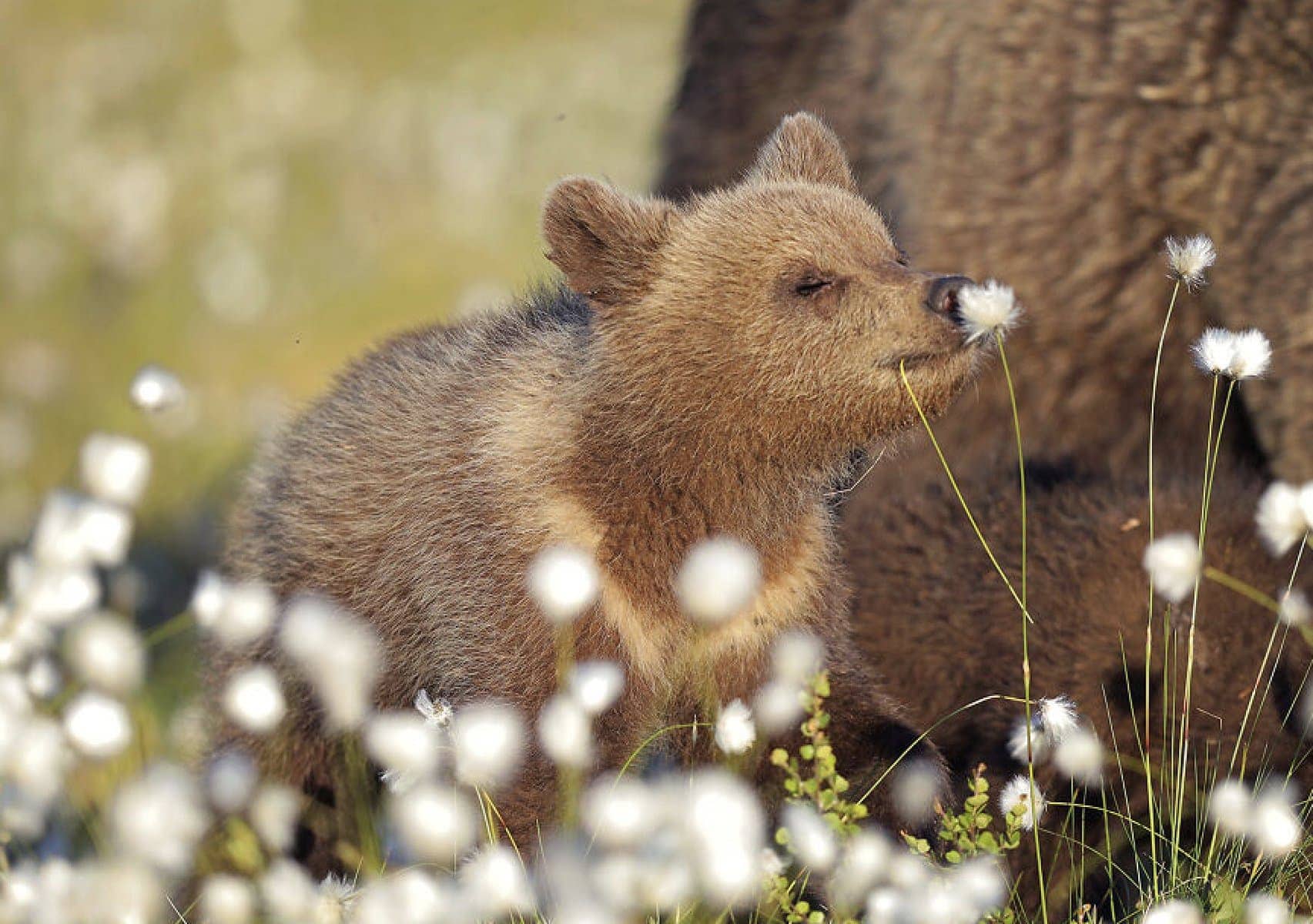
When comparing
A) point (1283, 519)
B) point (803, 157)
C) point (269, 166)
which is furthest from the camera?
point (269, 166)

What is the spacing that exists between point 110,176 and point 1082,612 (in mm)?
7031

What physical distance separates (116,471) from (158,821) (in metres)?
1.12

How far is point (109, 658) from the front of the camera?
3.51 metres

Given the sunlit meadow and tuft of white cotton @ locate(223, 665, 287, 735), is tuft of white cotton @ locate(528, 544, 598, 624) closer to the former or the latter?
the sunlit meadow

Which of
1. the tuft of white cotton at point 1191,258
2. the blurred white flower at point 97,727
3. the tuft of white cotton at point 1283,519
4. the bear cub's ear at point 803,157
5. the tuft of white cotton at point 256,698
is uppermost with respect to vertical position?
the bear cub's ear at point 803,157

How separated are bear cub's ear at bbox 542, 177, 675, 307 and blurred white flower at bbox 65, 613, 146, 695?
1.13m

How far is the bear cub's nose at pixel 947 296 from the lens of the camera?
138 inches

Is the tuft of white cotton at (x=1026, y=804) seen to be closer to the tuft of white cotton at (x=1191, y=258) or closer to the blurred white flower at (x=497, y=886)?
the blurred white flower at (x=497, y=886)

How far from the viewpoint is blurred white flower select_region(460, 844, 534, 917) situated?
2.72 m

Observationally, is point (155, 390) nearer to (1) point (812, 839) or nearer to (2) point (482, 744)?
(2) point (482, 744)

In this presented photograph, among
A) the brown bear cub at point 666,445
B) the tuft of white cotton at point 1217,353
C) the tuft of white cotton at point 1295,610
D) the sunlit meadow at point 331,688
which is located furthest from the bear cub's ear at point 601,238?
the tuft of white cotton at point 1295,610

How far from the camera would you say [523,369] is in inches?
155

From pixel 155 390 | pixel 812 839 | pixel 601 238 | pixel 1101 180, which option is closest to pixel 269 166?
pixel 1101 180

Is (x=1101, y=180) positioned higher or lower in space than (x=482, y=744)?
lower
